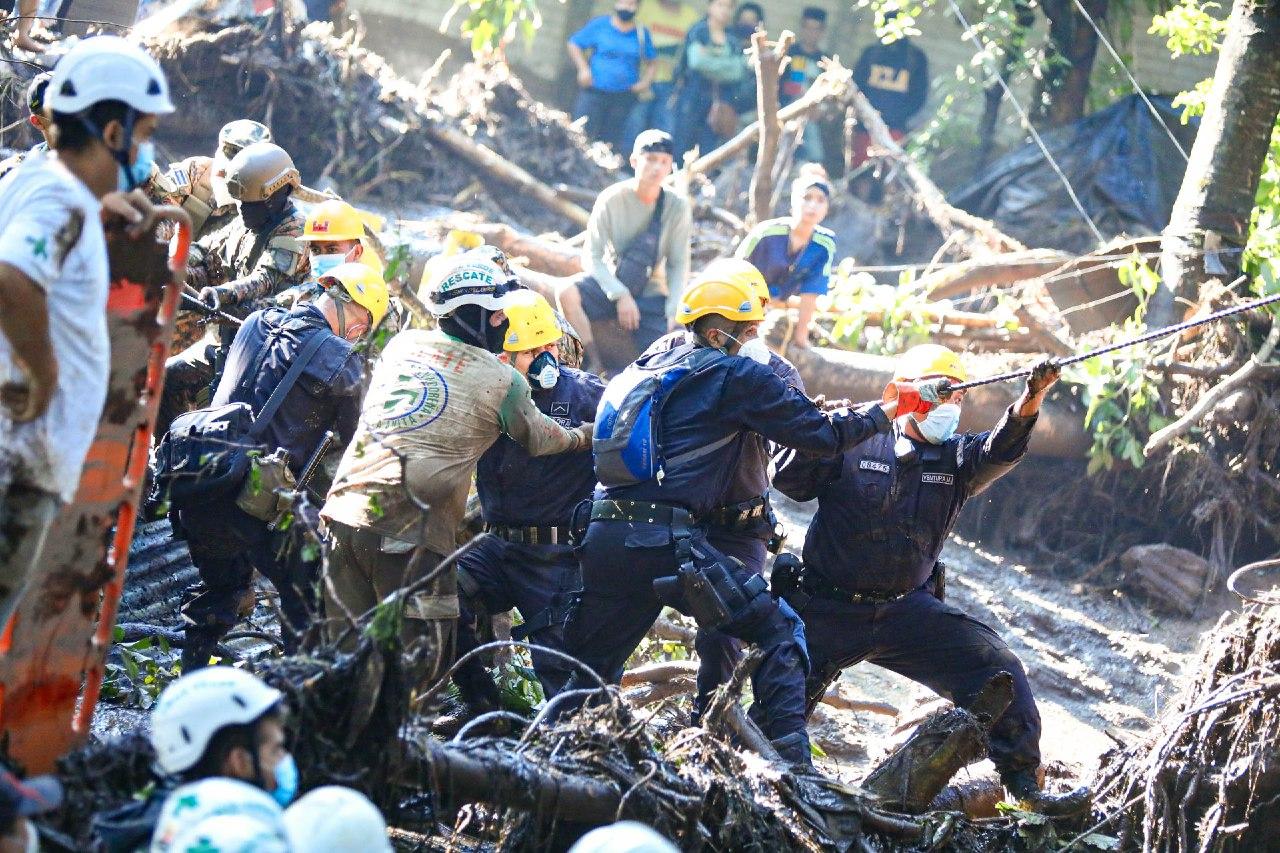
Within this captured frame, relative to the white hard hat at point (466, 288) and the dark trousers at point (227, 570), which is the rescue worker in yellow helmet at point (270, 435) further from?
the white hard hat at point (466, 288)

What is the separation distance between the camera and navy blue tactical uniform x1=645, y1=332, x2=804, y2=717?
6.50m

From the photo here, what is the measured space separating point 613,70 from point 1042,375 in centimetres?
1036

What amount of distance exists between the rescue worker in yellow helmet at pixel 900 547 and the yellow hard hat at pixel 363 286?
204 cm

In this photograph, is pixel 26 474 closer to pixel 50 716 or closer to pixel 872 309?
pixel 50 716

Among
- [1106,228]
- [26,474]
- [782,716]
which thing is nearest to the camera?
[26,474]

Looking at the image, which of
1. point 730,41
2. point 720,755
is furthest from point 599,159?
point 720,755

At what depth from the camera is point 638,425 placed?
6152mm

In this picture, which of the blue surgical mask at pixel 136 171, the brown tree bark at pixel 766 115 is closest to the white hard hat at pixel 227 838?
the blue surgical mask at pixel 136 171

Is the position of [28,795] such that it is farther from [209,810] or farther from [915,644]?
[915,644]

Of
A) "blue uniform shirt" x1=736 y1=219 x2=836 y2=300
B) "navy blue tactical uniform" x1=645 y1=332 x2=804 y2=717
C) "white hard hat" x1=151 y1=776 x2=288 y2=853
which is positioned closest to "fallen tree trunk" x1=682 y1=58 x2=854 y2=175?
→ "blue uniform shirt" x1=736 y1=219 x2=836 y2=300

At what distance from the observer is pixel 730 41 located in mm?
16438

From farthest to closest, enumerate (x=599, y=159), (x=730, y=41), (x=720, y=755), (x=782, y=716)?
1. (x=730, y=41)
2. (x=599, y=159)
3. (x=782, y=716)
4. (x=720, y=755)

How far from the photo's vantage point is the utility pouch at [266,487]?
5859 mm

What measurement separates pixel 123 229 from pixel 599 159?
11090 millimetres
